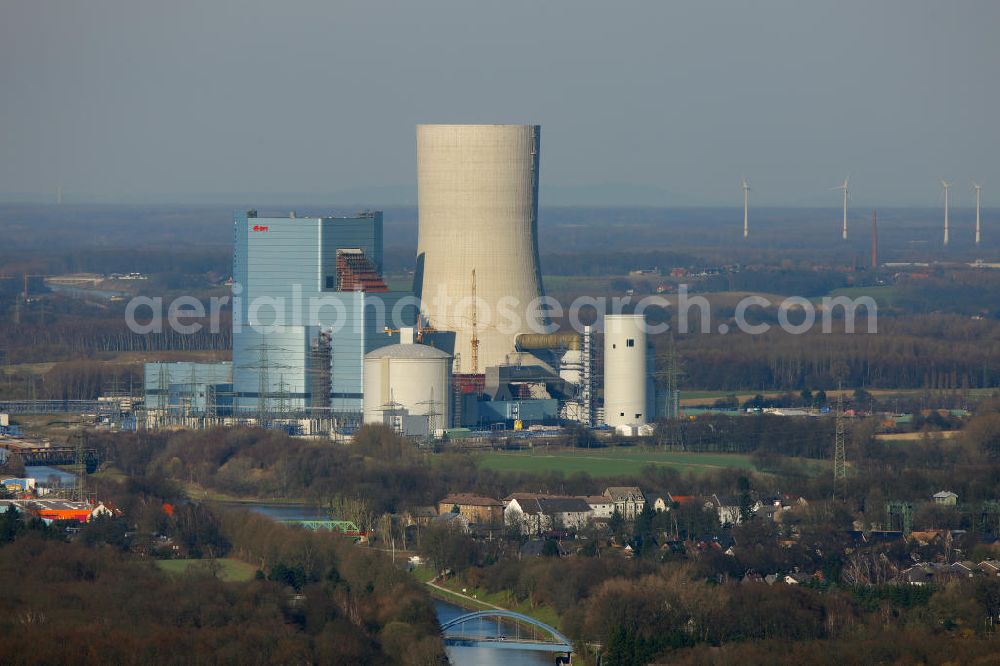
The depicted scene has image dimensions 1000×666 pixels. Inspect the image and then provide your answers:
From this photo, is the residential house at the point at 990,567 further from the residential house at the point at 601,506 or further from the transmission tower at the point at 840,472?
the residential house at the point at 601,506

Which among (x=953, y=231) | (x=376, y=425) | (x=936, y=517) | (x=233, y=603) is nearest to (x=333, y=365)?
(x=376, y=425)

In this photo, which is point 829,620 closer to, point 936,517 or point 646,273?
point 936,517

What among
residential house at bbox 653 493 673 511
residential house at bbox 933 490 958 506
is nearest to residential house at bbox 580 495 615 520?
residential house at bbox 653 493 673 511

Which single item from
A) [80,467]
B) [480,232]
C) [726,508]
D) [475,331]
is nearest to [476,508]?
[726,508]

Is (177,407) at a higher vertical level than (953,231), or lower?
lower

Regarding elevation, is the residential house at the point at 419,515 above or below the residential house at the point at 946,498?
below

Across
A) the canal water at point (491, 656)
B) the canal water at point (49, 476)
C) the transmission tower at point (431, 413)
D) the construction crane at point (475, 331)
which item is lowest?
the canal water at point (491, 656)

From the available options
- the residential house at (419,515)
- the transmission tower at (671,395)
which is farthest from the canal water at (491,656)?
the transmission tower at (671,395)
